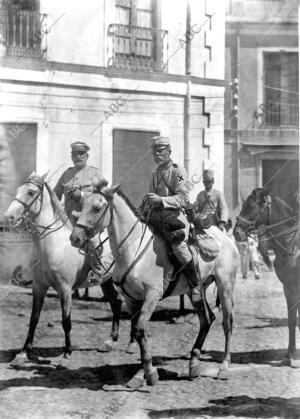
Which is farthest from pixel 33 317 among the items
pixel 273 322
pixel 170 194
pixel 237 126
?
pixel 237 126

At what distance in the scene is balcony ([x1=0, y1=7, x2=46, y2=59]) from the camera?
311 inches

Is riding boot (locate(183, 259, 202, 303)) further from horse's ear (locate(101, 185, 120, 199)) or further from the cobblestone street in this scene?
horse's ear (locate(101, 185, 120, 199))

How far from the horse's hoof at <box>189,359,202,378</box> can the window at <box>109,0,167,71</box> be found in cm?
341

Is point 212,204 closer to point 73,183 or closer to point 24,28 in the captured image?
point 73,183

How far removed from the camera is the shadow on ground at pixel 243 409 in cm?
596

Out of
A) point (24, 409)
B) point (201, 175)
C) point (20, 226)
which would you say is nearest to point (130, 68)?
point (201, 175)

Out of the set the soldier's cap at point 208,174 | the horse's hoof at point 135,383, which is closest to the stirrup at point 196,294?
the horse's hoof at point 135,383

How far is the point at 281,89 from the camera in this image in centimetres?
787

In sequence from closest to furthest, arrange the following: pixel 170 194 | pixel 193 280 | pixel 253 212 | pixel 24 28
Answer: pixel 170 194 < pixel 193 280 < pixel 253 212 < pixel 24 28

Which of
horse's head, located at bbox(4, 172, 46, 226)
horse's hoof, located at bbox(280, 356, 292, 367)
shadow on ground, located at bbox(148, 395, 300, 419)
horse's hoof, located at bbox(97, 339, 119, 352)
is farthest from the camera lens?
horse's hoof, located at bbox(97, 339, 119, 352)

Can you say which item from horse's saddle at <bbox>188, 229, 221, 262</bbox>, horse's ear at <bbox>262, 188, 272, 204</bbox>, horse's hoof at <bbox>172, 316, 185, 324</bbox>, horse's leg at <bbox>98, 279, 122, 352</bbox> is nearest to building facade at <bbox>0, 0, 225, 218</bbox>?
horse's ear at <bbox>262, 188, 272, 204</bbox>

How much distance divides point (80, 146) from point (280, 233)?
2504 millimetres

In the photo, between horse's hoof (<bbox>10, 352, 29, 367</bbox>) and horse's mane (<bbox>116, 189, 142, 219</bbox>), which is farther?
horse's hoof (<bbox>10, 352, 29, 367</bbox>)

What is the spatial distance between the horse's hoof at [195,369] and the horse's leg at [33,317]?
1.86 m
